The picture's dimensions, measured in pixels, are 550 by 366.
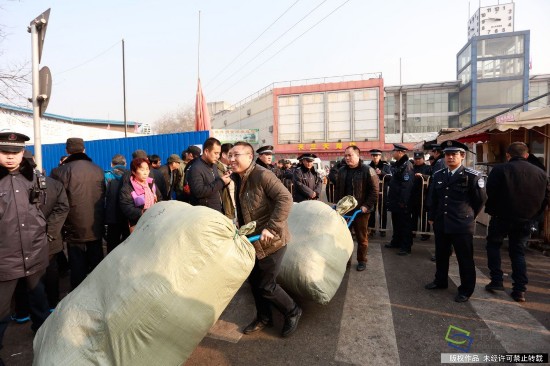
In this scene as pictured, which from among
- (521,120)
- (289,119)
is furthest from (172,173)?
(289,119)

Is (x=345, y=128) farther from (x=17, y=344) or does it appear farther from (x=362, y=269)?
(x=17, y=344)

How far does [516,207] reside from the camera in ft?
12.8

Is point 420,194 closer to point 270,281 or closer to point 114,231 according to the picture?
point 270,281

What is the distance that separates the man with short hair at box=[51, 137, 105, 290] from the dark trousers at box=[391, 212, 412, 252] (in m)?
4.62

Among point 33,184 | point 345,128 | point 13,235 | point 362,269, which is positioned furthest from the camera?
point 345,128

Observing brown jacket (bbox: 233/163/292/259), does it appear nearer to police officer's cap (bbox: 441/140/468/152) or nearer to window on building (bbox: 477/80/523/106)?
police officer's cap (bbox: 441/140/468/152)

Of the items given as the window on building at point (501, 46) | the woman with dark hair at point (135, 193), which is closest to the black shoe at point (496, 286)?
the woman with dark hair at point (135, 193)

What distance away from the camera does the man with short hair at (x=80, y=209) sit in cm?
366

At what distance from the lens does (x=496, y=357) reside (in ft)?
8.84

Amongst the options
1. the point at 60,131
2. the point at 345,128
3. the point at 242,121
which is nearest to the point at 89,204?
the point at 60,131

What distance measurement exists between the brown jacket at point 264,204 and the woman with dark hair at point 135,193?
1.41m

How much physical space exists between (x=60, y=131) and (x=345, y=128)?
87.8ft

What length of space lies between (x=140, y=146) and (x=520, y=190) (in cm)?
914

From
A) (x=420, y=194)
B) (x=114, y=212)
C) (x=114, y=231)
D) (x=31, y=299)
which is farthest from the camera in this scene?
(x=420, y=194)
